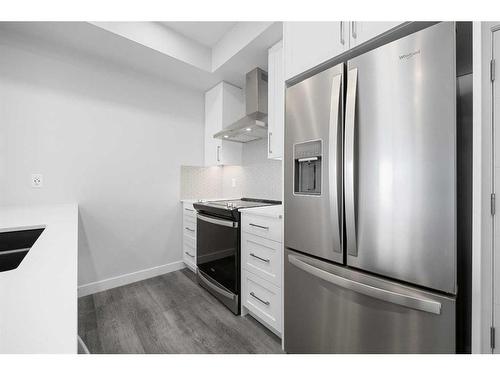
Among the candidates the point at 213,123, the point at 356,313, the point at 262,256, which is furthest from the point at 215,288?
the point at 213,123

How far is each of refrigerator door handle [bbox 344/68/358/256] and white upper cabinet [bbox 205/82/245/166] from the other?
6.38 feet

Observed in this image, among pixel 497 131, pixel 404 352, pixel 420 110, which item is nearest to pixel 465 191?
pixel 497 131

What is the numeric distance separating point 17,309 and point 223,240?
1566 mm

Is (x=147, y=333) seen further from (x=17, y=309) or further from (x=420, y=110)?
(x=420, y=110)

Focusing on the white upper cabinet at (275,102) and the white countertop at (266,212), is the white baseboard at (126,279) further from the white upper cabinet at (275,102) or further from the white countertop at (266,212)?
the white upper cabinet at (275,102)

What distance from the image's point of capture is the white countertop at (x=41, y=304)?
36 centimetres

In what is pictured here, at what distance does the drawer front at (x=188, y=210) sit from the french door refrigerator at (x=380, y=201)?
1.65 metres

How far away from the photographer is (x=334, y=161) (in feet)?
3.51

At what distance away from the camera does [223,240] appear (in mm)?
1964

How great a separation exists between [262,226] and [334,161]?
2.48ft

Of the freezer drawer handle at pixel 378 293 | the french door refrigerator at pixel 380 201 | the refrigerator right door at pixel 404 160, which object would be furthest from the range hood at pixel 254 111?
the freezer drawer handle at pixel 378 293

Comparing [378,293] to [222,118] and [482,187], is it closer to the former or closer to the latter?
[482,187]

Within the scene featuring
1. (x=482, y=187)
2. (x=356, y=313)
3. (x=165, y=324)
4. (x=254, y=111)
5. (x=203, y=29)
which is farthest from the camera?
(x=254, y=111)

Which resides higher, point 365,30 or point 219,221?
point 365,30
